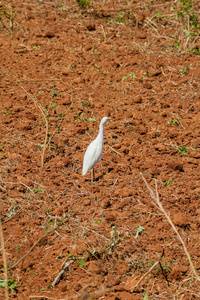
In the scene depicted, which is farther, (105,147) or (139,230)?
(105,147)

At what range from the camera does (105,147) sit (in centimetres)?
591

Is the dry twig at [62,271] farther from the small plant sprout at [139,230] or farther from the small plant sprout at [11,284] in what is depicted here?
the small plant sprout at [139,230]

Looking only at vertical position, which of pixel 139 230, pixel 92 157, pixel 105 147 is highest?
pixel 92 157

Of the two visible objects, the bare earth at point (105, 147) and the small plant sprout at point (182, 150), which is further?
the small plant sprout at point (182, 150)

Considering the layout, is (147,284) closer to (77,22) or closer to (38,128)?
(38,128)

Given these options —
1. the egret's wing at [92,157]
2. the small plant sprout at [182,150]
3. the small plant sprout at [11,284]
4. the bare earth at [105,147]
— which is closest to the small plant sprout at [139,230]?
the bare earth at [105,147]

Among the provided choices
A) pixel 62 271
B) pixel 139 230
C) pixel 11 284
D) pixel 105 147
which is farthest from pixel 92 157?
pixel 11 284

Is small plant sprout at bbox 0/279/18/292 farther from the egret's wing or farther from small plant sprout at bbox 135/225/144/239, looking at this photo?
the egret's wing

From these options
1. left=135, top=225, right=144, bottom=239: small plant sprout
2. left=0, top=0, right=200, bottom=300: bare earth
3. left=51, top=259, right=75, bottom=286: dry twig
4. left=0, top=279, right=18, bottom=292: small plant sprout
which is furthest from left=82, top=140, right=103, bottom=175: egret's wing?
left=0, top=279, right=18, bottom=292: small plant sprout

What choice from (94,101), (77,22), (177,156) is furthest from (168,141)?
(77,22)

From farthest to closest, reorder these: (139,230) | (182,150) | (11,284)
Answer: (182,150)
(139,230)
(11,284)

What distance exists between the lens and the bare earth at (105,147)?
4293mm

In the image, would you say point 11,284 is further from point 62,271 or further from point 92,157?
point 92,157

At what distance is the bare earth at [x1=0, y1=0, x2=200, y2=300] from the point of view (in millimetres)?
4293
